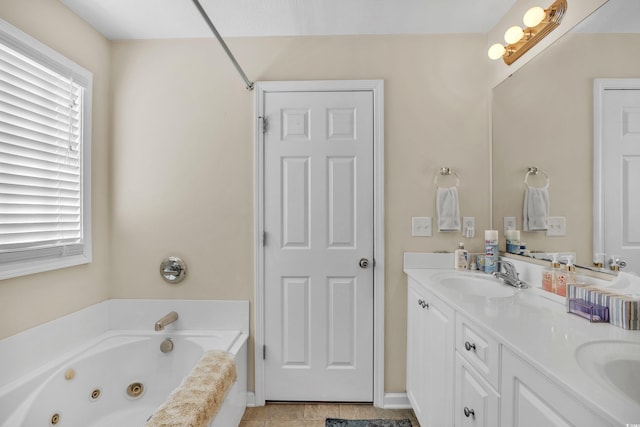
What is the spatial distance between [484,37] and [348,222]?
1514mm

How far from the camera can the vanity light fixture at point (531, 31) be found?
1488 mm

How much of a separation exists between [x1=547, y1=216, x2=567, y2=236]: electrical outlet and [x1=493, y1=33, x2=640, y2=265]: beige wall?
0.02m

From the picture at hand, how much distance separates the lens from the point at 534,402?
34.0 inches

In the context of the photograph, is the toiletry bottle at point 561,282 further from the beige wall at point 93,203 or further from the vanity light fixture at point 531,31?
the beige wall at point 93,203

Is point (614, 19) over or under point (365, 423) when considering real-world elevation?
over

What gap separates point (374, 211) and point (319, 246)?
433 mm

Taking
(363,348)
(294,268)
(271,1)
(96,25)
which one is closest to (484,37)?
(271,1)

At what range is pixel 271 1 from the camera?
177 cm

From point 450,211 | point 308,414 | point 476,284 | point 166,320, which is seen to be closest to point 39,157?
point 166,320

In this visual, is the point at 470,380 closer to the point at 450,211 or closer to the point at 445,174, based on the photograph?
the point at 450,211

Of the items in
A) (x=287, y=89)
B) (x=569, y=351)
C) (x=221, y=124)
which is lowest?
(x=569, y=351)

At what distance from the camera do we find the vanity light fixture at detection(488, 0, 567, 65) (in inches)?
58.6

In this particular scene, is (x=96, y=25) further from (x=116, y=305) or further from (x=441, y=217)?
(x=441, y=217)

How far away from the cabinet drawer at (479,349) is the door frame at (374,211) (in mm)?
783
